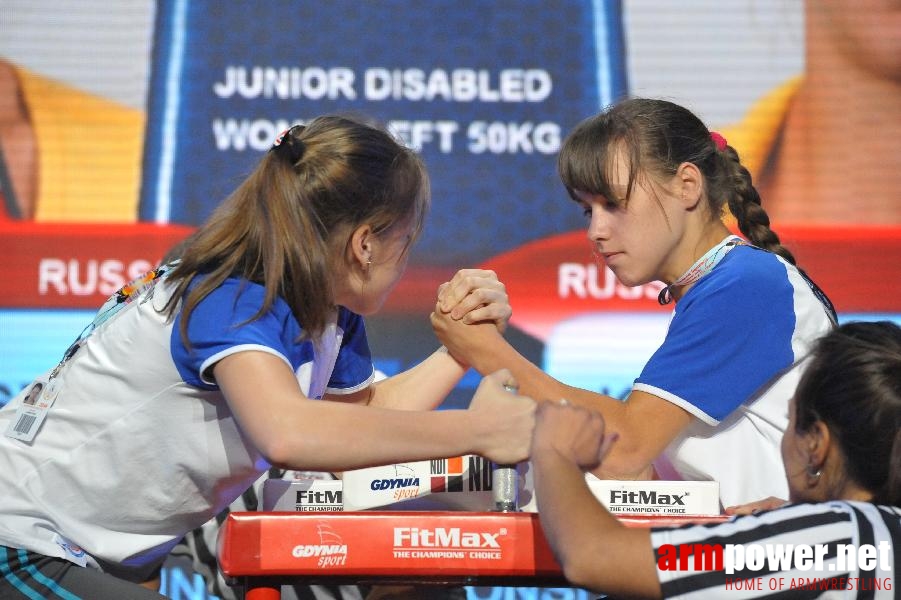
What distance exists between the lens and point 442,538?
129 cm

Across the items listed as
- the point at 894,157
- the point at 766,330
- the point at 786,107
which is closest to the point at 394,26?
the point at 786,107

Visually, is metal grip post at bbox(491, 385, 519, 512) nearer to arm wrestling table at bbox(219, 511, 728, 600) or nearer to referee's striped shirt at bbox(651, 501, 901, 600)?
arm wrestling table at bbox(219, 511, 728, 600)

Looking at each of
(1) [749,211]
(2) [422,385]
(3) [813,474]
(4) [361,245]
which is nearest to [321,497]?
(2) [422,385]

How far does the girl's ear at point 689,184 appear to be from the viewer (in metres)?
1.84

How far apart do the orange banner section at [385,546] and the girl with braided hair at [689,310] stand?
393mm

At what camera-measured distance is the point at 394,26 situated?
129 inches

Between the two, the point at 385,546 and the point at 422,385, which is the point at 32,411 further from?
the point at 422,385

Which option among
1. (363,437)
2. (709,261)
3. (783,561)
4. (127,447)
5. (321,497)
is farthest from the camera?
(709,261)

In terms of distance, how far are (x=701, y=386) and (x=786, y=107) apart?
187 centimetres

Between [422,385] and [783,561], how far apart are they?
889mm

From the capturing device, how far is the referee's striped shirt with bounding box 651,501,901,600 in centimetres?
114

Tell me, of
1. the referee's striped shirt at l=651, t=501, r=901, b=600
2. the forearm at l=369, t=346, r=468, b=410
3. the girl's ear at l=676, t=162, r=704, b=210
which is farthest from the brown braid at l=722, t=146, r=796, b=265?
the referee's striped shirt at l=651, t=501, r=901, b=600

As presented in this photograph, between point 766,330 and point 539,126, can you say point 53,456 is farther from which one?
point 539,126

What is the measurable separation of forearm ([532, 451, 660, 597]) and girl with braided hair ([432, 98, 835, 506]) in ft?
1.52
